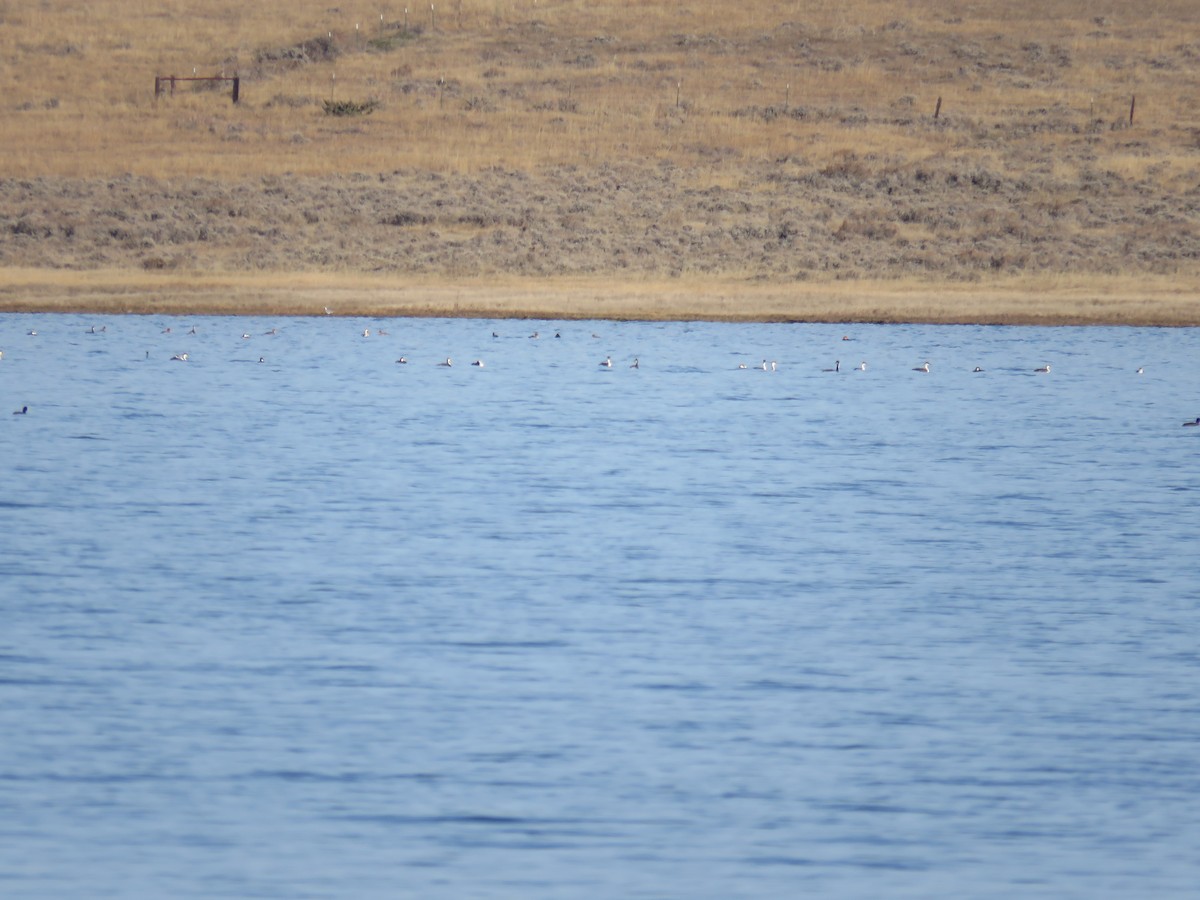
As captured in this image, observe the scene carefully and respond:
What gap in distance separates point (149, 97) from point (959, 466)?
51.2m

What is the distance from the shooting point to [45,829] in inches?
350

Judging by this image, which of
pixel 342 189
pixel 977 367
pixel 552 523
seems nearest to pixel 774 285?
pixel 977 367

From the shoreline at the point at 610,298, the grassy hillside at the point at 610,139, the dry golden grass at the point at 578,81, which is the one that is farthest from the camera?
the dry golden grass at the point at 578,81

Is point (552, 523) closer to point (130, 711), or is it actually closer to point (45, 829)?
point (130, 711)

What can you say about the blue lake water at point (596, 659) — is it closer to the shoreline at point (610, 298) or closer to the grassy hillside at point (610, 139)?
the shoreline at point (610, 298)

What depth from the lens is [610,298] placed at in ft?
147

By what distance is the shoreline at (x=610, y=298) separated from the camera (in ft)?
141

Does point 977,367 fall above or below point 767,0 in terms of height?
below

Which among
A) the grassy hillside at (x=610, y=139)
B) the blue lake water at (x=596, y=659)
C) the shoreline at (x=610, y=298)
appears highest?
the grassy hillside at (x=610, y=139)

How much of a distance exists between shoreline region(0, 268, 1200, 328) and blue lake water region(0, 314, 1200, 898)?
53.2 feet

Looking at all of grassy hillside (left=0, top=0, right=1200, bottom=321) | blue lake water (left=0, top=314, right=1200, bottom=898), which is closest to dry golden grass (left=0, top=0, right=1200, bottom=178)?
grassy hillside (left=0, top=0, right=1200, bottom=321)

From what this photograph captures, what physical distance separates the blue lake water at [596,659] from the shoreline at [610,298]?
53.2 feet

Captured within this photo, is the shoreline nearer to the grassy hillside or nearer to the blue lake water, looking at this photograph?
the grassy hillside

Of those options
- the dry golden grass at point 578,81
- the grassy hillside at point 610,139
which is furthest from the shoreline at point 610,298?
the dry golden grass at point 578,81
